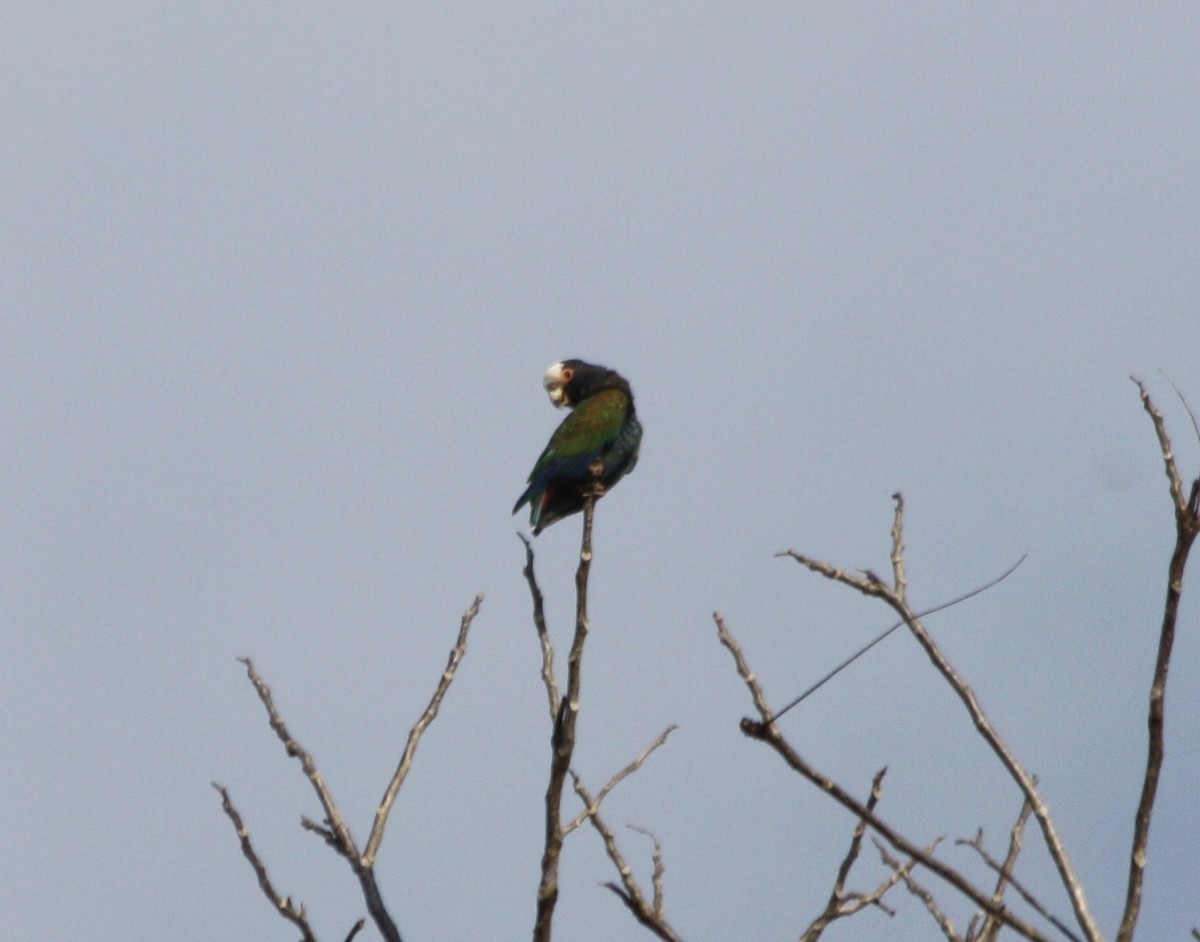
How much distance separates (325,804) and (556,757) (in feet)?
2.11

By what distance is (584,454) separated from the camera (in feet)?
30.6

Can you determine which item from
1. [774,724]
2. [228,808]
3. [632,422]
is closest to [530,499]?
[632,422]

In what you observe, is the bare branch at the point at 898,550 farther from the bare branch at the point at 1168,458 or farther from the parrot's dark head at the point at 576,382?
the parrot's dark head at the point at 576,382

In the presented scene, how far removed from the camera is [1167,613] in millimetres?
3094

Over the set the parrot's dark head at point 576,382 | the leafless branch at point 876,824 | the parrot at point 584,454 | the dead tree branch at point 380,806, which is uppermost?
the parrot's dark head at point 576,382

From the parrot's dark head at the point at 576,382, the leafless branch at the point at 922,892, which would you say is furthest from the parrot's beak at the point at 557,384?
the leafless branch at the point at 922,892

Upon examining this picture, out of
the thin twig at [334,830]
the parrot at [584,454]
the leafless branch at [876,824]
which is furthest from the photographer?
the parrot at [584,454]

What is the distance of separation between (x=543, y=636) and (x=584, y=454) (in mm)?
4447

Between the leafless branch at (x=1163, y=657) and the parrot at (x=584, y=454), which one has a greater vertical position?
the parrot at (x=584, y=454)

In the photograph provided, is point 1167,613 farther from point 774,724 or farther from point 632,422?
point 632,422

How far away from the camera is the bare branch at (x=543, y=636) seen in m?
4.77

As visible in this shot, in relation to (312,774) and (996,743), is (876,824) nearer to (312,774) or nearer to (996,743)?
(996,743)

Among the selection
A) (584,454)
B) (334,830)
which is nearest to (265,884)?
(334,830)

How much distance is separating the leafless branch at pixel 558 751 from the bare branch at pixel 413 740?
23 centimetres
